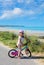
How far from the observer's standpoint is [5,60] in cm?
995

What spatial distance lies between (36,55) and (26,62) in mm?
1754

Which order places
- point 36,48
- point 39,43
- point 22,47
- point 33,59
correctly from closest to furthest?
point 33,59 < point 22,47 < point 36,48 < point 39,43

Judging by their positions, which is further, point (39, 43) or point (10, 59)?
point (39, 43)

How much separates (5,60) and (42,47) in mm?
3254

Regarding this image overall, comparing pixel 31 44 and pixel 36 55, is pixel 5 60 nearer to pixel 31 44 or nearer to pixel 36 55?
pixel 36 55

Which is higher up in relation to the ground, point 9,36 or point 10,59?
point 9,36

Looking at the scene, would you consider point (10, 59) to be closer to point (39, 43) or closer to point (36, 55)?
point (36, 55)

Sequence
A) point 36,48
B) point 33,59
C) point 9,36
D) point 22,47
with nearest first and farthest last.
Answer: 1. point 33,59
2. point 22,47
3. point 36,48
4. point 9,36

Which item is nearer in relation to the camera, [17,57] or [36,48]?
[17,57]

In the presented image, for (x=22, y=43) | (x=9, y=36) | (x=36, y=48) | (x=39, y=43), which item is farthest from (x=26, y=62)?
(x=9, y=36)

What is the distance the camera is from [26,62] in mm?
9586

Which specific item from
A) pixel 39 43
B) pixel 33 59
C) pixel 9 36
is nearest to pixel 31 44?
pixel 39 43

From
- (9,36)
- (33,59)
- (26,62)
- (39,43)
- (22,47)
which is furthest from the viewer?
(9,36)

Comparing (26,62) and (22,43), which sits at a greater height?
(22,43)
